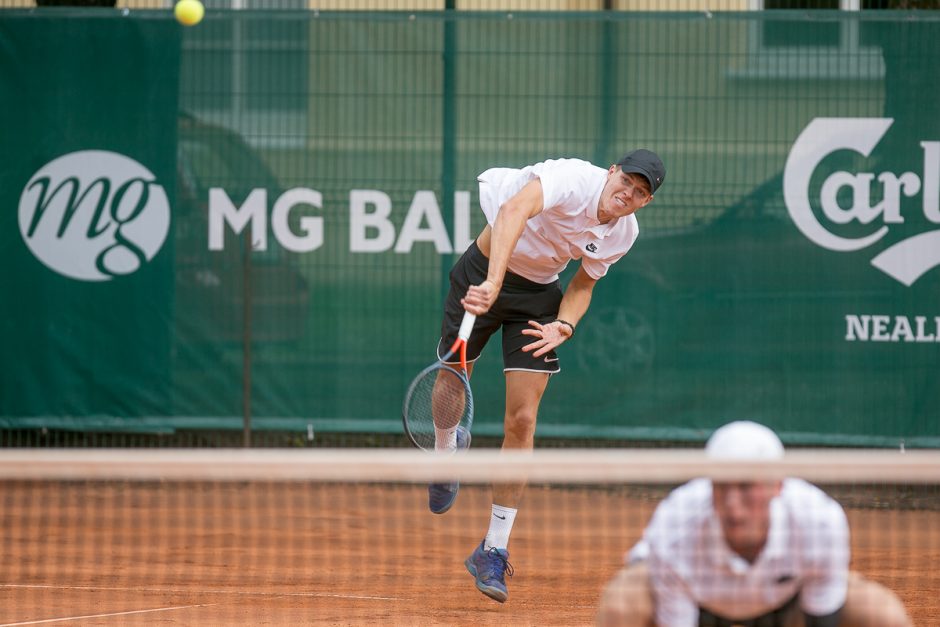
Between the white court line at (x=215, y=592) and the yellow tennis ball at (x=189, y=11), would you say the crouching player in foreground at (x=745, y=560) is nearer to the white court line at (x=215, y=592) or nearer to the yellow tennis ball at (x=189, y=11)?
the white court line at (x=215, y=592)

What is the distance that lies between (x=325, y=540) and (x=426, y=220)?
217cm

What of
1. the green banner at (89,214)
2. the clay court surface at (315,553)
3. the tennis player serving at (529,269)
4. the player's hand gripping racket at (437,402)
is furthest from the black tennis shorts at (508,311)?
the green banner at (89,214)

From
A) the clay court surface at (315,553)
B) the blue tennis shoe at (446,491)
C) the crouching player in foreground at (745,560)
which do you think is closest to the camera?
the crouching player in foreground at (745,560)

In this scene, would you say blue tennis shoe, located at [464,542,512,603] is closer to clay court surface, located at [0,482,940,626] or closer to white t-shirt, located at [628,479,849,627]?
clay court surface, located at [0,482,940,626]

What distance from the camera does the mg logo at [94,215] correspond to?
7.96 m

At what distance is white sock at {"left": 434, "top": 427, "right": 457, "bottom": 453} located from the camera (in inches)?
211

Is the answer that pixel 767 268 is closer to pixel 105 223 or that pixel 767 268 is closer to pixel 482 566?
pixel 482 566

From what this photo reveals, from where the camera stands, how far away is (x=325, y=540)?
661 cm

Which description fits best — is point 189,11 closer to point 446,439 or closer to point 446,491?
point 446,439

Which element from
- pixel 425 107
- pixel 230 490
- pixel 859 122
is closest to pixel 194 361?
pixel 230 490

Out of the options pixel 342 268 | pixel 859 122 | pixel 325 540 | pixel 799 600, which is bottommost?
pixel 325 540

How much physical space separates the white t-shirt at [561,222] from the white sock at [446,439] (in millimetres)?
723

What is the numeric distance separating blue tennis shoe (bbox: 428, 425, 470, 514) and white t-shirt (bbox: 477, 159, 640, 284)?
28.2 inches

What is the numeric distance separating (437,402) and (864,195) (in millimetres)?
3537
